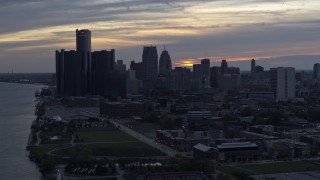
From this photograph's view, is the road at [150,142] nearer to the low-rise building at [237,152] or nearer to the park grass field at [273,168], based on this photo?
the low-rise building at [237,152]

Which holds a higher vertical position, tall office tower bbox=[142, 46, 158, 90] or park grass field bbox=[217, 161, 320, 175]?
tall office tower bbox=[142, 46, 158, 90]

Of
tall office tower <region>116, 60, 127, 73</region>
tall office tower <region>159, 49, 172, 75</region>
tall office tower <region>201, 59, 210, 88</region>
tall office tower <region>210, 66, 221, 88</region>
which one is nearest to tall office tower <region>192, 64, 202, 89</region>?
tall office tower <region>201, 59, 210, 88</region>

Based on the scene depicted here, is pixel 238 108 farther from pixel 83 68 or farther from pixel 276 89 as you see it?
pixel 83 68

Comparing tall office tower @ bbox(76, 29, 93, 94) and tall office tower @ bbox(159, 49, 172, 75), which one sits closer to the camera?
Answer: tall office tower @ bbox(76, 29, 93, 94)

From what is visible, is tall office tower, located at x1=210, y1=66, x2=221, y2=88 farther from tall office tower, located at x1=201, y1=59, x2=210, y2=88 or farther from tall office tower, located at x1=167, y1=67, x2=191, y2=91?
tall office tower, located at x1=167, y1=67, x2=191, y2=91

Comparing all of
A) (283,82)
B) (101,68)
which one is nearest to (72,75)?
(101,68)

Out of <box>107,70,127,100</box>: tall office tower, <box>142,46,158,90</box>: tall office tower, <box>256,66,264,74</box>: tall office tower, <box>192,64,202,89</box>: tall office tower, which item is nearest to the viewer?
<box>107,70,127,100</box>: tall office tower

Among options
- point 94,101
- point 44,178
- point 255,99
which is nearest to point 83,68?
point 94,101

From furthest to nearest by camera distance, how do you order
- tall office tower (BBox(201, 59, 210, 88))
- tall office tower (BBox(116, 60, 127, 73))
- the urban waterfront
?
tall office tower (BBox(201, 59, 210, 88)), tall office tower (BBox(116, 60, 127, 73)), the urban waterfront

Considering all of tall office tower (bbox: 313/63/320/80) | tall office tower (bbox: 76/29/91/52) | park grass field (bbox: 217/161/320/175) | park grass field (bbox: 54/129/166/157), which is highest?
tall office tower (bbox: 76/29/91/52)
